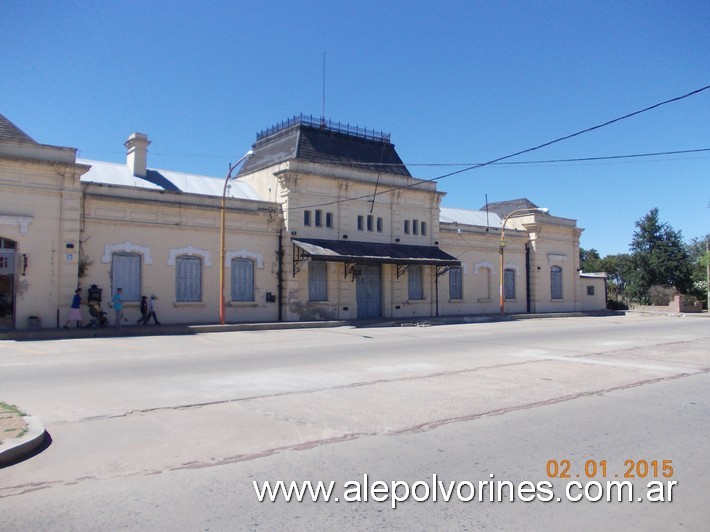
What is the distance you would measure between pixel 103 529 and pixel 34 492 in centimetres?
118

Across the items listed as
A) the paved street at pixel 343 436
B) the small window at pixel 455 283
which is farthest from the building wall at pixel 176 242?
the small window at pixel 455 283

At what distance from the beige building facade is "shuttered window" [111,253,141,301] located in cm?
4

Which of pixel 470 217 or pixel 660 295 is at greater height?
pixel 470 217

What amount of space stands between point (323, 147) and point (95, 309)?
529 inches

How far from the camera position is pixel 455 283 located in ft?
110

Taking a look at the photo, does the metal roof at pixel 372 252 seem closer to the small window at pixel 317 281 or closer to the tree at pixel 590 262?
the small window at pixel 317 281

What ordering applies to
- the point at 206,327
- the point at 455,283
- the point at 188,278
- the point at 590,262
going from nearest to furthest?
the point at 206,327, the point at 188,278, the point at 455,283, the point at 590,262

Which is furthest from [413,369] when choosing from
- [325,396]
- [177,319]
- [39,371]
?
[177,319]

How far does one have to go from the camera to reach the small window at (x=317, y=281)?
27391 mm

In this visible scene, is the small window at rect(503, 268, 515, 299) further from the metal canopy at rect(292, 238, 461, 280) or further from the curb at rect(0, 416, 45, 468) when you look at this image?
the curb at rect(0, 416, 45, 468)

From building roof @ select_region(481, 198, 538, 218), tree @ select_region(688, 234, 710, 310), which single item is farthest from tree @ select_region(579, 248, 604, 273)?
building roof @ select_region(481, 198, 538, 218)

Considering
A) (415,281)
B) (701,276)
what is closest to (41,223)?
(415,281)

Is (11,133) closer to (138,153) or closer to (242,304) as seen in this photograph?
(138,153)

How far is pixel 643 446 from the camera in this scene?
6.57m
